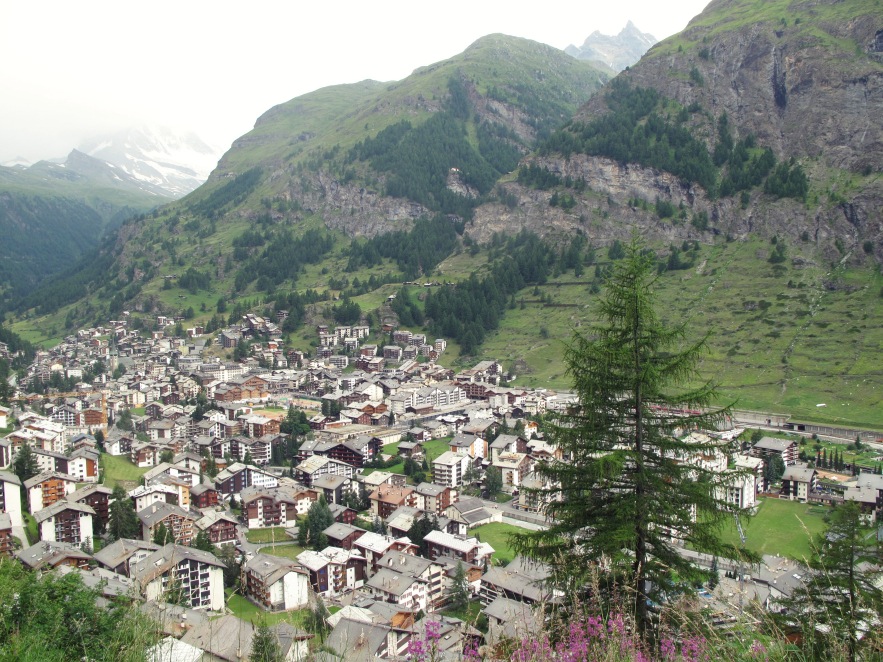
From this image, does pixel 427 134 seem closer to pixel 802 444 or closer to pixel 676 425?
pixel 802 444

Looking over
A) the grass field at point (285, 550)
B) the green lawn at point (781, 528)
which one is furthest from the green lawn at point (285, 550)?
the green lawn at point (781, 528)

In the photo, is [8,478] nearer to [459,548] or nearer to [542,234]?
[459,548]

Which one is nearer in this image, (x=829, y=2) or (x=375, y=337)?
(x=375, y=337)

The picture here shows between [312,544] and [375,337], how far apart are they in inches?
2283

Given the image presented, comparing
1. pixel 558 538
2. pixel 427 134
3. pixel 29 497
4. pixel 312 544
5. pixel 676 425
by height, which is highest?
pixel 427 134

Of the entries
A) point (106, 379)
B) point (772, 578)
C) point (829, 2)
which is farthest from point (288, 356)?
point (829, 2)

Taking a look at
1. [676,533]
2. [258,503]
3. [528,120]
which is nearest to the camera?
[676,533]

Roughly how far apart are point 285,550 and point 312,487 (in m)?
9.25

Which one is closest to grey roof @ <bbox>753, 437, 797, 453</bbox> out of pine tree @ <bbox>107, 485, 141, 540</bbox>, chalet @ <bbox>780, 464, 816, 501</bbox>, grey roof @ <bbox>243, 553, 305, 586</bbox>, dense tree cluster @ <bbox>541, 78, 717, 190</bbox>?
chalet @ <bbox>780, 464, 816, 501</bbox>

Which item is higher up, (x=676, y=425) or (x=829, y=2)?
(x=829, y=2)

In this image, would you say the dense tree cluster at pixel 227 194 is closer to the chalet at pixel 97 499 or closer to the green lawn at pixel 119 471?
the green lawn at pixel 119 471

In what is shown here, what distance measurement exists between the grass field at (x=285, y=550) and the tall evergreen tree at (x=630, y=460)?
28.6 metres

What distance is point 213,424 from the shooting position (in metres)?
59.9

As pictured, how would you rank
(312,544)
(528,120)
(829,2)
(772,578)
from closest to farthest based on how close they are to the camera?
1. (772,578)
2. (312,544)
3. (829,2)
4. (528,120)
